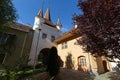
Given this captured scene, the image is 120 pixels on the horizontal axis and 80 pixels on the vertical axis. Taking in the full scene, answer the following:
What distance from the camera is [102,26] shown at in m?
8.09

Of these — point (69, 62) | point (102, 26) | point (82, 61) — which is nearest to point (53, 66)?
point (82, 61)

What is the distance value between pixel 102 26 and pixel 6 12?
805cm

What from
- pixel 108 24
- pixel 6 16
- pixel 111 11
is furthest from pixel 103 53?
pixel 6 16

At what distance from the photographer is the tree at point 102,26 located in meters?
7.79

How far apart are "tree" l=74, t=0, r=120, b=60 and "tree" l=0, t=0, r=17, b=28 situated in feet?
21.0

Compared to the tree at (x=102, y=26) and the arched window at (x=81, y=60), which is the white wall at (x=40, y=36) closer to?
the arched window at (x=81, y=60)

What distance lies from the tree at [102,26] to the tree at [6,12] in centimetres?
640

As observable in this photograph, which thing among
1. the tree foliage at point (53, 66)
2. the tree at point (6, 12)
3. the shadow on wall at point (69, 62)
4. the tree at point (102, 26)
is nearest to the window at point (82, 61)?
the shadow on wall at point (69, 62)

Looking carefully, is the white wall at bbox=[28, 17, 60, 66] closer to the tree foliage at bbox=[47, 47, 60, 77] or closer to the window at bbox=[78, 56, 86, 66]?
the window at bbox=[78, 56, 86, 66]

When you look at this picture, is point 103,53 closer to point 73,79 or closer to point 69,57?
point 73,79

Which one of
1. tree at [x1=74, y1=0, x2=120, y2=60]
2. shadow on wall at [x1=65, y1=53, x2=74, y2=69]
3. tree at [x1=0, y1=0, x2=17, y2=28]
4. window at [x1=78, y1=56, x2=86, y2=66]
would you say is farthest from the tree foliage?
shadow on wall at [x1=65, y1=53, x2=74, y2=69]

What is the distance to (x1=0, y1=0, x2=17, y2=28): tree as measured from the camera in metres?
9.45

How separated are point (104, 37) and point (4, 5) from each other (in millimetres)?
8640

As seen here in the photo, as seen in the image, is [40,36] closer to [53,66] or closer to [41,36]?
[41,36]
